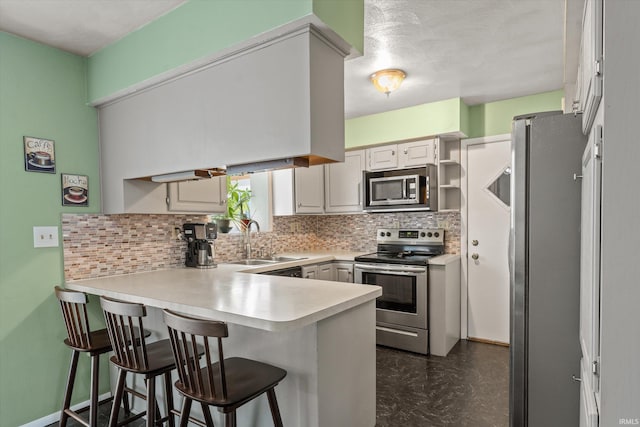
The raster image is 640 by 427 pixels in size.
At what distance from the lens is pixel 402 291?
3.57m

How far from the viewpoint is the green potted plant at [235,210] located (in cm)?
364

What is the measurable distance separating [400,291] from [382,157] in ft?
4.92

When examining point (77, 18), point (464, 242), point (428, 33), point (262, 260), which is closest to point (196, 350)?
point (77, 18)

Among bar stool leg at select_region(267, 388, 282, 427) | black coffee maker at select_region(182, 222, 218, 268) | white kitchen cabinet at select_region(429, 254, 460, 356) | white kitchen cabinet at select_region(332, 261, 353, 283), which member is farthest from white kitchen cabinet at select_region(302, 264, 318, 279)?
bar stool leg at select_region(267, 388, 282, 427)

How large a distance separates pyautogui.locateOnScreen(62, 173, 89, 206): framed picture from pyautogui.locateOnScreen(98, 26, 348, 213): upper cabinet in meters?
0.43

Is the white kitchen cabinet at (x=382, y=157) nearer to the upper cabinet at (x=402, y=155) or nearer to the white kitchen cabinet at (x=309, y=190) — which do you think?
the upper cabinet at (x=402, y=155)

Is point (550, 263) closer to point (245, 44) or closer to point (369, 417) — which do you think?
point (369, 417)

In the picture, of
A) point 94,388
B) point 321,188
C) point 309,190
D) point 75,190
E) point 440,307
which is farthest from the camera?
point 321,188

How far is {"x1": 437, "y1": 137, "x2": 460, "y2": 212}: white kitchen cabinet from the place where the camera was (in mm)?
3857

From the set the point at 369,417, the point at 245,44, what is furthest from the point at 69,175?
the point at 369,417

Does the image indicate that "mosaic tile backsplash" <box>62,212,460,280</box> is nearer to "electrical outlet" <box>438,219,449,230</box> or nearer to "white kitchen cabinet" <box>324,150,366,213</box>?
"electrical outlet" <box>438,219,449,230</box>

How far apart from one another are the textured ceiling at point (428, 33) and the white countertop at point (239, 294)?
158cm

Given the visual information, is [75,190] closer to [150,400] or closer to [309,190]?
[150,400]

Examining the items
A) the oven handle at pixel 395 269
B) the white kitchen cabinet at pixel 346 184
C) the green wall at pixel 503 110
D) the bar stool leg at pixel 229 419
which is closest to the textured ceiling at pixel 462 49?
the green wall at pixel 503 110
